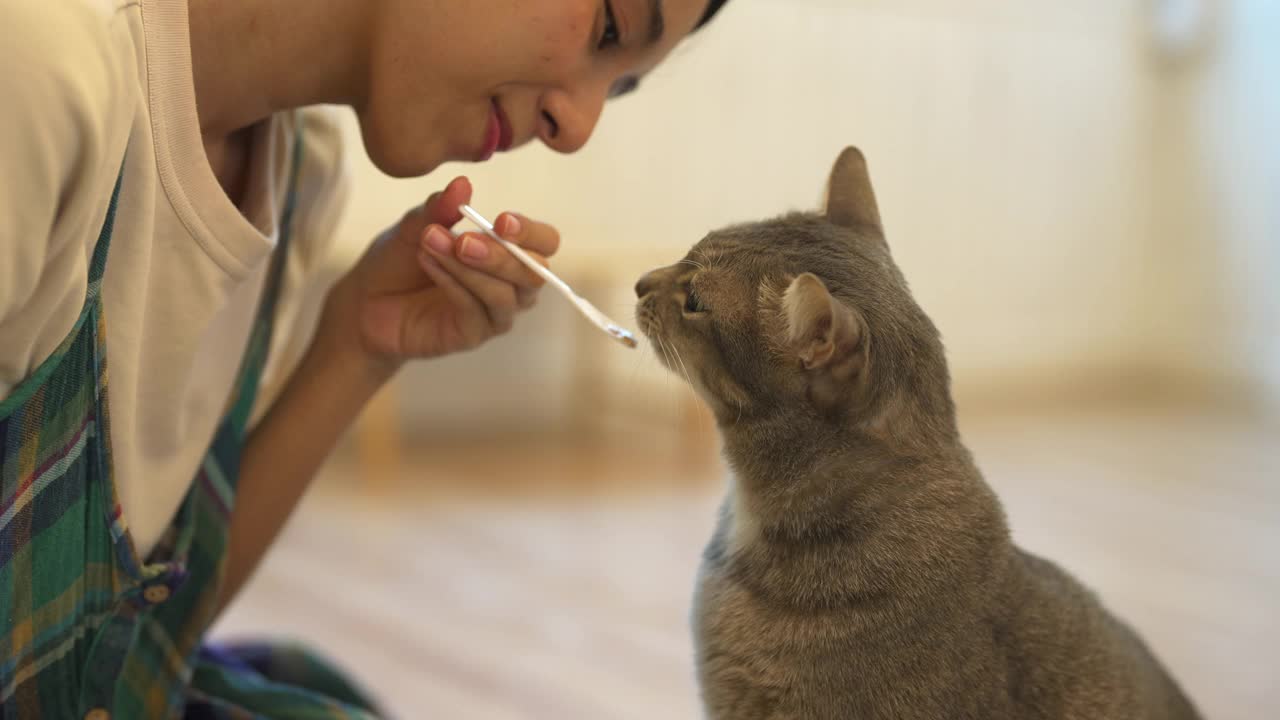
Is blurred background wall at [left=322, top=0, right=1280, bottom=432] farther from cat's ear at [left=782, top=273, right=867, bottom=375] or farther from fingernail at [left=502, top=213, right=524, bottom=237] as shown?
cat's ear at [left=782, top=273, right=867, bottom=375]

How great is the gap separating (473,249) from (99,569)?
359 millimetres

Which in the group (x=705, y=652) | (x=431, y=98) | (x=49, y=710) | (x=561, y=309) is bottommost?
(x=561, y=309)

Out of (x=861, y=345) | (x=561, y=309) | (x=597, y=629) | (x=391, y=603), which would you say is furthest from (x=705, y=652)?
(x=561, y=309)

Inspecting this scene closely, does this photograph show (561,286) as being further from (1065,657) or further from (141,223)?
(1065,657)

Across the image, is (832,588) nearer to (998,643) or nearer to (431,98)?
(998,643)

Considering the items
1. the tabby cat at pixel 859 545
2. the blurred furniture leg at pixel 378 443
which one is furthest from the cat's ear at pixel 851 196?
the blurred furniture leg at pixel 378 443

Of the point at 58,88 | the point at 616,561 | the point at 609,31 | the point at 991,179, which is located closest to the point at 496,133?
the point at 609,31

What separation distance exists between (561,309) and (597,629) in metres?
1.43

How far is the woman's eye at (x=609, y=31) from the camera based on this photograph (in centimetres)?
86

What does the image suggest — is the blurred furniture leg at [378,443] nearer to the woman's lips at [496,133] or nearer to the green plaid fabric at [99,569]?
the green plaid fabric at [99,569]

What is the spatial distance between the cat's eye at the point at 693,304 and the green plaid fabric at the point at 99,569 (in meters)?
0.39

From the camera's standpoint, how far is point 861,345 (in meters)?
0.70

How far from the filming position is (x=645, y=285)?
0.88 m

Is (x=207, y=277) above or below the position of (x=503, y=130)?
below
